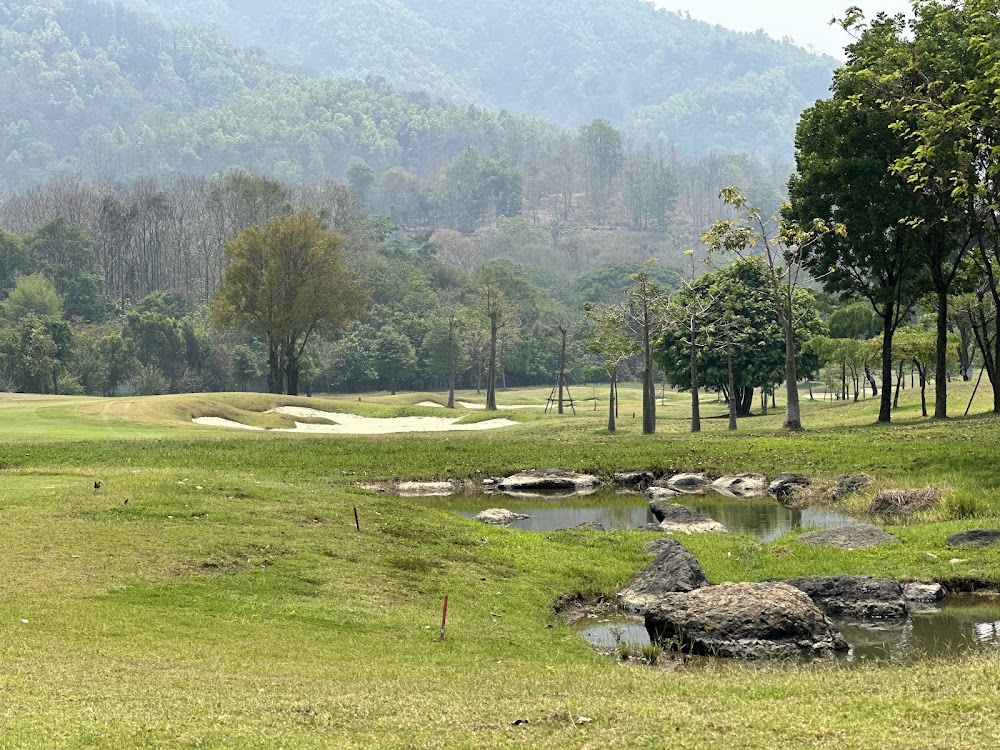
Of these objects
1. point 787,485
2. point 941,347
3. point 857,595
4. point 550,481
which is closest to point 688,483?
point 787,485

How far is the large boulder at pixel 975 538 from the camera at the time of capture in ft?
82.2

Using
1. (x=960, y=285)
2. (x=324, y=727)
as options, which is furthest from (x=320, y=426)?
(x=324, y=727)

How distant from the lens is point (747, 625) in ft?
60.3

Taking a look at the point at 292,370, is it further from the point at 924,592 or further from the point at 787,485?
the point at 924,592

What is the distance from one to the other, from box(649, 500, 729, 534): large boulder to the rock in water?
438 centimetres

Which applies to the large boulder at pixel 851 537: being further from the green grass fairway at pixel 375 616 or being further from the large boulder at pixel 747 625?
the large boulder at pixel 747 625

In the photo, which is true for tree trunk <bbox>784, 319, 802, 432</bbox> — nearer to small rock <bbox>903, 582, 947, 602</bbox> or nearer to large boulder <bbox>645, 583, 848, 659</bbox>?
small rock <bbox>903, 582, 947, 602</bbox>

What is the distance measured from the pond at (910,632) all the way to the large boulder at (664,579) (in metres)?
0.64

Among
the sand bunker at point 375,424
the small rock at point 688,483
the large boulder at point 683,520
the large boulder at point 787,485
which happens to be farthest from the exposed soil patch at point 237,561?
the sand bunker at point 375,424

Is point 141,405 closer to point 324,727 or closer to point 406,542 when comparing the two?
point 406,542

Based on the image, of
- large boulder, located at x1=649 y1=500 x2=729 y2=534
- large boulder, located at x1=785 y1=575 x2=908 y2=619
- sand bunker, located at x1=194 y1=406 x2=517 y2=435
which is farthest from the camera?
sand bunker, located at x1=194 y1=406 x2=517 y2=435

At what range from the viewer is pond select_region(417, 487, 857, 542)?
32.1 metres

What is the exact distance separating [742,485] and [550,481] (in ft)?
23.7

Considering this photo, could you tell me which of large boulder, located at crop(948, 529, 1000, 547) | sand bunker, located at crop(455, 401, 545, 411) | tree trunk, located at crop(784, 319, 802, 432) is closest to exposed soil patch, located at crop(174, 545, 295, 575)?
large boulder, located at crop(948, 529, 1000, 547)
